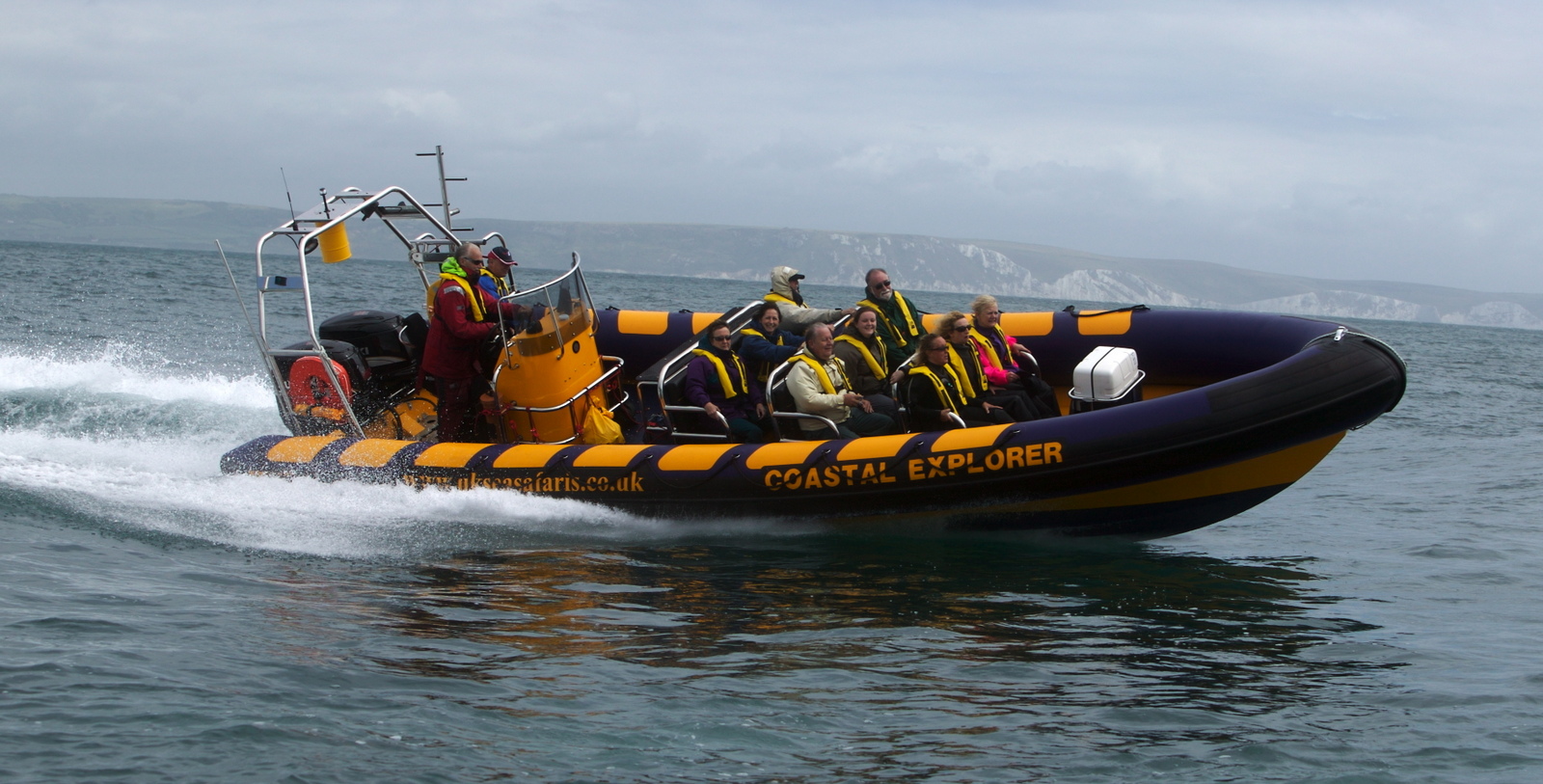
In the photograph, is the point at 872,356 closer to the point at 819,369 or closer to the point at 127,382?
the point at 819,369

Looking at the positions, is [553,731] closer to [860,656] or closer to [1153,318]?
[860,656]

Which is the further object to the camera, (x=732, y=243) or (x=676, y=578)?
(x=732, y=243)

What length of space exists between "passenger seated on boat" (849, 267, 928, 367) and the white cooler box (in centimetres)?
107

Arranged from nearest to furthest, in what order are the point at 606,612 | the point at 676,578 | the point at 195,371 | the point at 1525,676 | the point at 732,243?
the point at 1525,676, the point at 606,612, the point at 676,578, the point at 195,371, the point at 732,243

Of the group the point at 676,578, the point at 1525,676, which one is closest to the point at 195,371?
the point at 676,578

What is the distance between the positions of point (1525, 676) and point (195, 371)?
11.1 metres

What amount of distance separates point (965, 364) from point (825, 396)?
77 centimetres

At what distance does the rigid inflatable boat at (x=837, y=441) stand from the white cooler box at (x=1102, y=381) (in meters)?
0.03

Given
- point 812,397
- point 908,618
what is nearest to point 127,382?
point 812,397

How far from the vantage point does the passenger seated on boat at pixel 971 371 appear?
6000 mm

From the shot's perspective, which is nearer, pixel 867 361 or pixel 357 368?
pixel 867 361

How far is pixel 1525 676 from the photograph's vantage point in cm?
407

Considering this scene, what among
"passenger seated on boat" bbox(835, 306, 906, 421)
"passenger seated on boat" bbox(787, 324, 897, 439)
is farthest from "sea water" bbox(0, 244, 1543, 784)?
"passenger seated on boat" bbox(835, 306, 906, 421)

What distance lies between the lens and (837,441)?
577cm
